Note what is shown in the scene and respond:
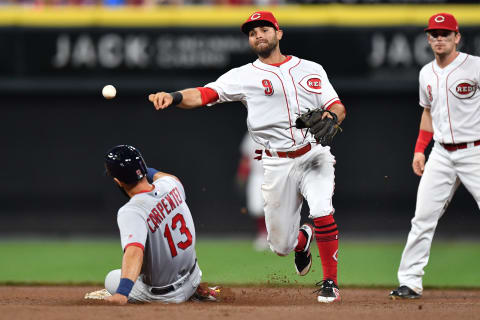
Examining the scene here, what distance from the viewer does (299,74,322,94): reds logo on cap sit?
603cm

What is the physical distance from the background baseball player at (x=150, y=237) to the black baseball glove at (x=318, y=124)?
3.14 feet

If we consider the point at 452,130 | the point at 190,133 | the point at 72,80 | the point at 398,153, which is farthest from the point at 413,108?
the point at 452,130

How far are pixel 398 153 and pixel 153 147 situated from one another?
12.4 ft

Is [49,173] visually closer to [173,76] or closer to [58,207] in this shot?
[58,207]

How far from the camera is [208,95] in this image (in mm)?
6008

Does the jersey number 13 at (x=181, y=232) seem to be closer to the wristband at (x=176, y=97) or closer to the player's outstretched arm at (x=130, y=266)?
the player's outstretched arm at (x=130, y=266)

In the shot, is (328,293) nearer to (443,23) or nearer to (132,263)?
(132,263)

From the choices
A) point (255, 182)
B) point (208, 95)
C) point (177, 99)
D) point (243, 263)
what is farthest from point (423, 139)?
point (255, 182)

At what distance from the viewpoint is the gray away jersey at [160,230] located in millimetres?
5129

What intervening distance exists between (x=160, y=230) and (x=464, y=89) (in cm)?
258

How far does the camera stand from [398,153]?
41.6 ft

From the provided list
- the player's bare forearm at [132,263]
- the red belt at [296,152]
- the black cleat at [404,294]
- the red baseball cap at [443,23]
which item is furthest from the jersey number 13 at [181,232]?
the red baseball cap at [443,23]

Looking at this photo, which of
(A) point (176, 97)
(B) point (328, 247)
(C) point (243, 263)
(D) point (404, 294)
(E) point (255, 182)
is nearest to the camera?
(A) point (176, 97)

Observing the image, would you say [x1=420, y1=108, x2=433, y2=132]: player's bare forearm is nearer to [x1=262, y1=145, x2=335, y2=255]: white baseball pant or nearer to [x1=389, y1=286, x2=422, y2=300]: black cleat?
[x1=262, y1=145, x2=335, y2=255]: white baseball pant
